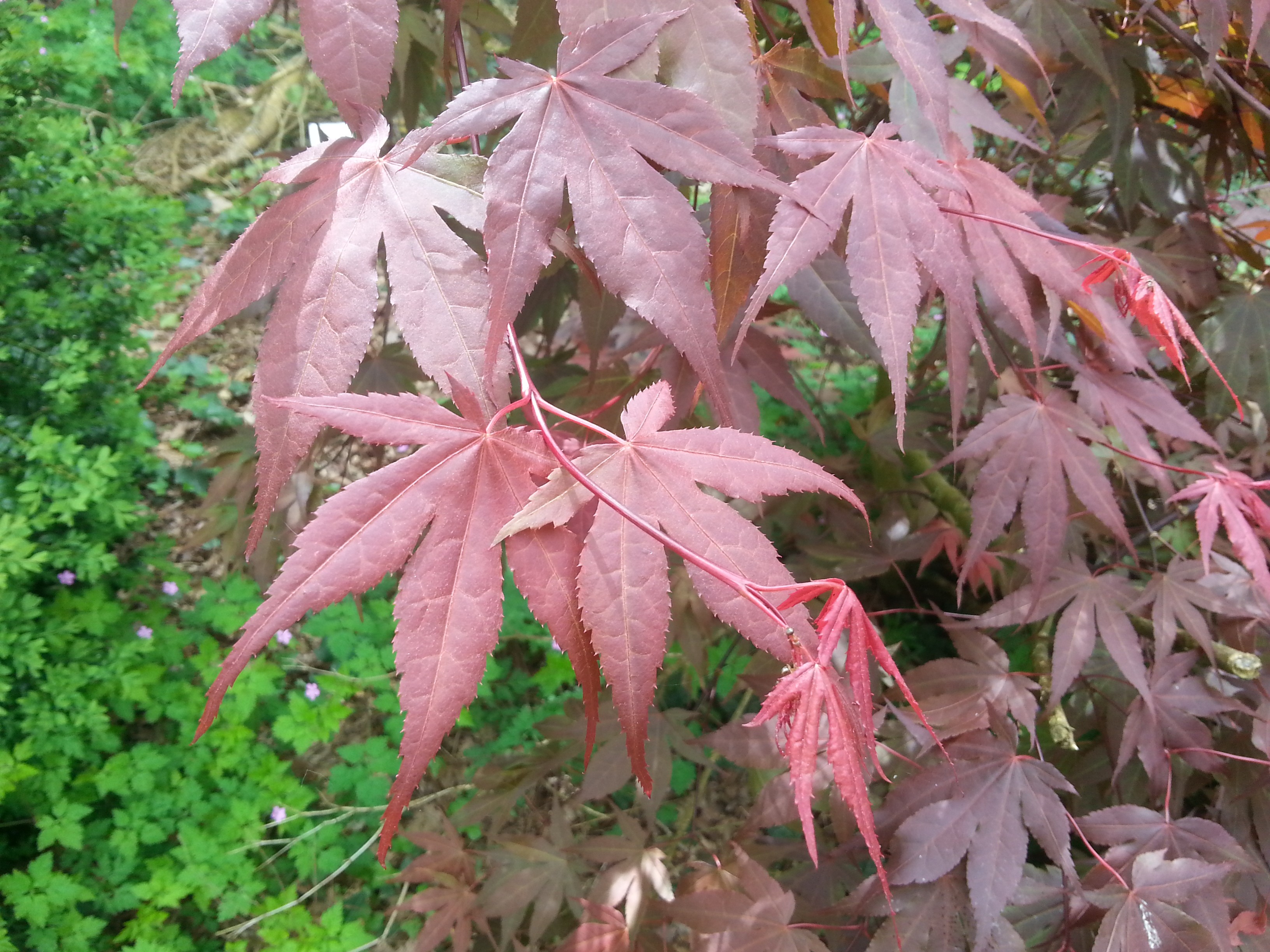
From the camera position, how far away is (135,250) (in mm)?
2293

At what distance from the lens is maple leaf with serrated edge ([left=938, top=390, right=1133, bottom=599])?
1042 mm

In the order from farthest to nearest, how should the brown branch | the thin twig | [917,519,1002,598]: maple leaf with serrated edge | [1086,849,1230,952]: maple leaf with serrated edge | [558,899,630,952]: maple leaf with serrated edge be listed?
1. the thin twig
2. [917,519,1002,598]: maple leaf with serrated edge
3. [558,899,630,952]: maple leaf with serrated edge
4. the brown branch
5. [1086,849,1230,952]: maple leaf with serrated edge

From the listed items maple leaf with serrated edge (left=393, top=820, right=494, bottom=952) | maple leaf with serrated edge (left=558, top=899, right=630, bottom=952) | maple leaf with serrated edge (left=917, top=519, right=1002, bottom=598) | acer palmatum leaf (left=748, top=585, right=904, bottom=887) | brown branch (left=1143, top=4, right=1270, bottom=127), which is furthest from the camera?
maple leaf with serrated edge (left=917, top=519, right=1002, bottom=598)

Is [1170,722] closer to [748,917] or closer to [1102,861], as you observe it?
[1102,861]

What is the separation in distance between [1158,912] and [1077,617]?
0.38 meters

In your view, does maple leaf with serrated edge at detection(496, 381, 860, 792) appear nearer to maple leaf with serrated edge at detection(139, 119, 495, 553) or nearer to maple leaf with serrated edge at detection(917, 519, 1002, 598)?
maple leaf with serrated edge at detection(139, 119, 495, 553)

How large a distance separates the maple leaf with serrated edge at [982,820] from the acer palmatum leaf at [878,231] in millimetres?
606

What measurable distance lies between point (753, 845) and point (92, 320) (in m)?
2.27

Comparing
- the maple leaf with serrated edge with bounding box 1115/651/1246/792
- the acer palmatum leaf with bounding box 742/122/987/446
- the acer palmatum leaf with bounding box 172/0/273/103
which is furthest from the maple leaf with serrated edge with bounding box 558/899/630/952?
the acer palmatum leaf with bounding box 172/0/273/103

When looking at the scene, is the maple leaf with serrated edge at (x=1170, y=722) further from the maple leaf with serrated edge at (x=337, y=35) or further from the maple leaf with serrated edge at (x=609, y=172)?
the maple leaf with serrated edge at (x=337, y=35)

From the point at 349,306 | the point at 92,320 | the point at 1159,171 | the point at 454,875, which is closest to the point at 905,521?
the point at 1159,171

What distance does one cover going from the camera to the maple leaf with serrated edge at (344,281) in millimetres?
566

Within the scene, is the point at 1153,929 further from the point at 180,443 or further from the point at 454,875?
the point at 180,443

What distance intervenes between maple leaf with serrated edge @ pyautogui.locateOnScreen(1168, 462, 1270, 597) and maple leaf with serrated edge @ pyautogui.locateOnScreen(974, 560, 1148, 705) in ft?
0.61
